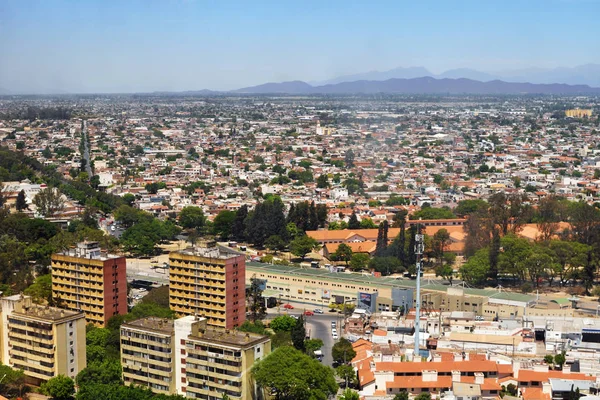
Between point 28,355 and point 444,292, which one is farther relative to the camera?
point 444,292

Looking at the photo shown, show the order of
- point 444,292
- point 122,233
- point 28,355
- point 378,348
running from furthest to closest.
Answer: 1. point 122,233
2. point 444,292
3. point 378,348
4. point 28,355

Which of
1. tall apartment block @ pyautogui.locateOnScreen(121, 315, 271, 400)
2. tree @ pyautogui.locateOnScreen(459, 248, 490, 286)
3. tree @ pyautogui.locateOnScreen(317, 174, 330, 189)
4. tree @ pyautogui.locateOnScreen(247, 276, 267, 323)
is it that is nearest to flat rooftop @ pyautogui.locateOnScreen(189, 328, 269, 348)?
tall apartment block @ pyautogui.locateOnScreen(121, 315, 271, 400)

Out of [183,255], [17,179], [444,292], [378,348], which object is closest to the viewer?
[378,348]

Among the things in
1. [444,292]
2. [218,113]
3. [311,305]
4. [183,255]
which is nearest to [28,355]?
[183,255]

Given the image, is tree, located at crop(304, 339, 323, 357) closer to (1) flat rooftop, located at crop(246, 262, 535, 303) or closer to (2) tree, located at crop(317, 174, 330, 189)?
(1) flat rooftop, located at crop(246, 262, 535, 303)

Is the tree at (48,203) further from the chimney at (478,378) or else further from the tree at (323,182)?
the chimney at (478,378)

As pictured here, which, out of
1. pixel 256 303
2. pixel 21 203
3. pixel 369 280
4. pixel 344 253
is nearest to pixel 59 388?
pixel 256 303

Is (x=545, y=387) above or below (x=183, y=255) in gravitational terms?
below

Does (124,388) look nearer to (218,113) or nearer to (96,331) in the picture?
(96,331)
